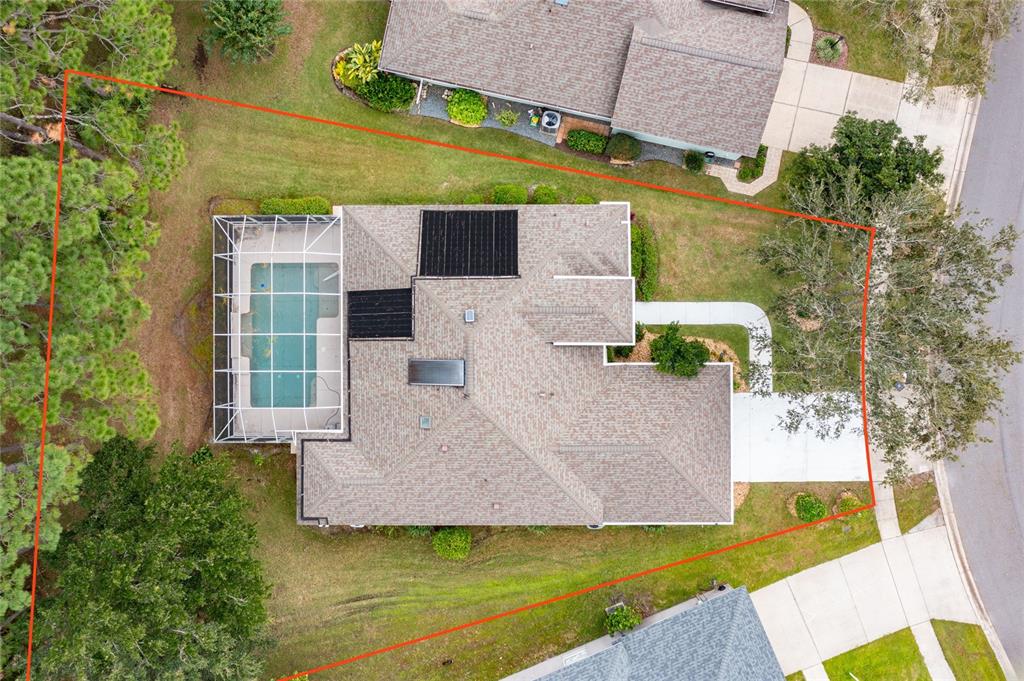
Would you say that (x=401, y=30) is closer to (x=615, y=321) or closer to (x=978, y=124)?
(x=615, y=321)

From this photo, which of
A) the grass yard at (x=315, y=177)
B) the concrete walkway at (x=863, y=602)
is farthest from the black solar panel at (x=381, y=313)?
the concrete walkway at (x=863, y=602)

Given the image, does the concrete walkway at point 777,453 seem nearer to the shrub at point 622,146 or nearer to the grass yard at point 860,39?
the shrub at point 622,146

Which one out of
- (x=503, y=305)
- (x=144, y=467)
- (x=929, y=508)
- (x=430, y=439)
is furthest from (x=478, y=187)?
(x=929, y=508)

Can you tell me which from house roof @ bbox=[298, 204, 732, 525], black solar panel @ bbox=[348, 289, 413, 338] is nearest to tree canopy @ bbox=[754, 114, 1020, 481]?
house roof @ bbox=[298, 204, 732, 525]

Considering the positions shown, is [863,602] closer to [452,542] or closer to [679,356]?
[679,356]

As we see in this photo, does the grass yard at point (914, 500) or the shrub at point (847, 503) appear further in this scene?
the grass yard at point (914, 500)
